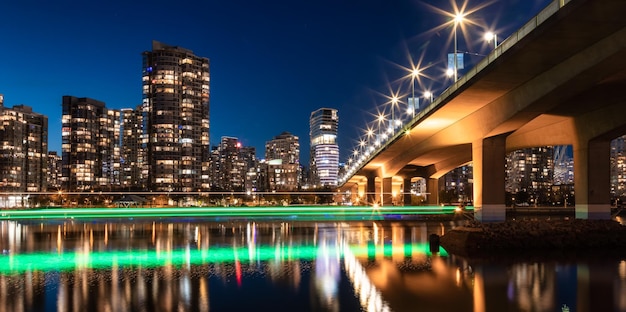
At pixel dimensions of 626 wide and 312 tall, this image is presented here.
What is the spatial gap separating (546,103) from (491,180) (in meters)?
12.1

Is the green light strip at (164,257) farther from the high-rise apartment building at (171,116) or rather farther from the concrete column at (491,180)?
the high-rise apartment building at (171,116)

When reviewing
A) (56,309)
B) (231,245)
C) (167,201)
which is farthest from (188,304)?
(167,201)

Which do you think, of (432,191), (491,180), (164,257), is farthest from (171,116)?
(164,257)

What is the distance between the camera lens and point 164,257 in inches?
1128

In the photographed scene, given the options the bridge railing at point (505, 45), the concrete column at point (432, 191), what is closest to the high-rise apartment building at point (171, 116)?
the concrete column at point (432, 191)

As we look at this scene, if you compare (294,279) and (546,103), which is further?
(546,103)

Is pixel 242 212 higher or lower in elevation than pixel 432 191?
lower

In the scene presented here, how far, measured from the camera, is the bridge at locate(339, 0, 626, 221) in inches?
1046

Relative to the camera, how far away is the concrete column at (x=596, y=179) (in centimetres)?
4638

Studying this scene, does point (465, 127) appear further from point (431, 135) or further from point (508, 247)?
point (508, 247)

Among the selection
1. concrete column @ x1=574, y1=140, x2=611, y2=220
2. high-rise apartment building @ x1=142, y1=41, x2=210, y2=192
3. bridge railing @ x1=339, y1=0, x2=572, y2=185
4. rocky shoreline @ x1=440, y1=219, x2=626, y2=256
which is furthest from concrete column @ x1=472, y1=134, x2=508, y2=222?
high-rise apartment building @ x1=142, y1=41, x2=210, y2=192

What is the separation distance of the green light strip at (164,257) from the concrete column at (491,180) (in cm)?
1570

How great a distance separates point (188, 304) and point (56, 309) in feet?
12.1

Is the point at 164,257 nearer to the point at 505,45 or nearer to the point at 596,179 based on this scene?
the point at 505,45
